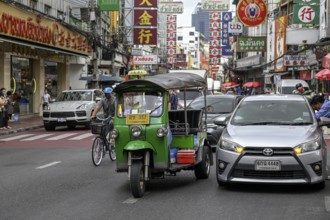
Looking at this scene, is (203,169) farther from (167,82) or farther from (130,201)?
(130,201)

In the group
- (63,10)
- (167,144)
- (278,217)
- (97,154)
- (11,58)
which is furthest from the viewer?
(63,10)

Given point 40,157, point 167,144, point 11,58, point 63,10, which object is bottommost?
point 40,157

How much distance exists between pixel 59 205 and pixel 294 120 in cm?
416

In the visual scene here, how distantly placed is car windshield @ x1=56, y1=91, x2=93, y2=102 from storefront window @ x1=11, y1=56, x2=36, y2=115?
425cm

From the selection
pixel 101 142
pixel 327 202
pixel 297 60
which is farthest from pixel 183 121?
pixel 297 60

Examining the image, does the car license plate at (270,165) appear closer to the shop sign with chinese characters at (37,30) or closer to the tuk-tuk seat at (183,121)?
the tuk-tuk seat at (183,121)

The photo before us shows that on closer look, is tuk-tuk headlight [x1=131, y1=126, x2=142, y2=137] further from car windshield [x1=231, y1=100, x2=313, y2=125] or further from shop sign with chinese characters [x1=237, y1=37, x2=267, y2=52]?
shop sign with chinese characters [x1=237, y1=37, x2=267, y2=52]

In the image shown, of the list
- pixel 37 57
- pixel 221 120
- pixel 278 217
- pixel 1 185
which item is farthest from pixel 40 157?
pixel 37 57

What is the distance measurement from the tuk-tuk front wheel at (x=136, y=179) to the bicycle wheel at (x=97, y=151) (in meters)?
3.85

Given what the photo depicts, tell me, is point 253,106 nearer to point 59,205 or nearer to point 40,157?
point 59,205

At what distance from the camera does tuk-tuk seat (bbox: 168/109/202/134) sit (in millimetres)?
9680

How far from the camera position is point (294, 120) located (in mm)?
9375

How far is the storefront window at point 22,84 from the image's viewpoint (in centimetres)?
2913

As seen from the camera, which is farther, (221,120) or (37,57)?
(37,57)
